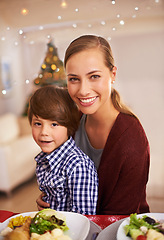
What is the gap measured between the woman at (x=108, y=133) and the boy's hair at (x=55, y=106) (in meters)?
0.06

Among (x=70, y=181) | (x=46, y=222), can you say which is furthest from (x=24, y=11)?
(x=46, y=222)

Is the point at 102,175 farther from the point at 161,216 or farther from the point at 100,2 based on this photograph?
the point at 100,2

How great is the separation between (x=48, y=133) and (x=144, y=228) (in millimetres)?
517

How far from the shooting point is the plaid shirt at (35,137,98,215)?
3.24ft

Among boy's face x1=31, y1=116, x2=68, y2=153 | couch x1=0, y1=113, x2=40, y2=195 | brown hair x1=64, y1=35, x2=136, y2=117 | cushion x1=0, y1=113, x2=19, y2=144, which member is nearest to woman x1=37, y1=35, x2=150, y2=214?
brown hair x1=64, y1=35, x2=136, y2=117

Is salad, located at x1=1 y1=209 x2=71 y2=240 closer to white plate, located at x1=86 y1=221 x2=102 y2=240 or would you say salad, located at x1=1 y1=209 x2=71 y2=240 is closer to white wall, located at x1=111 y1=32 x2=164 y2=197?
white plate, located at x1=86 y1=221 x2=102 y2=240

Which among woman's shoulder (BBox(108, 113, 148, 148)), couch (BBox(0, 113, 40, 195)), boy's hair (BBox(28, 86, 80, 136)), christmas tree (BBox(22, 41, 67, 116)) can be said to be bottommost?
couch (BBox(0, 113, 40, 195))

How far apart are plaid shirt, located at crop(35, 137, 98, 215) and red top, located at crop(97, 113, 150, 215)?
63 millimetres

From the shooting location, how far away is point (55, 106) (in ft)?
3.48

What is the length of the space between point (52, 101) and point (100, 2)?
1.55ft

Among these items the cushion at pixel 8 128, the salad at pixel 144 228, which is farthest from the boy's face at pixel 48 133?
the cushion at pixel 8 128

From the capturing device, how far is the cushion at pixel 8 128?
130 inches

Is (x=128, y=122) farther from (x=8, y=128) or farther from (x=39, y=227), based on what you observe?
(x=8, y=128)

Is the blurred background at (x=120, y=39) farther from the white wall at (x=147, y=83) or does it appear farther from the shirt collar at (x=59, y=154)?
the shirt collar at (x=59, y=154)
